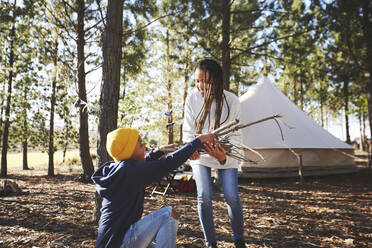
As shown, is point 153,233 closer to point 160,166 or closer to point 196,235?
point 160,166

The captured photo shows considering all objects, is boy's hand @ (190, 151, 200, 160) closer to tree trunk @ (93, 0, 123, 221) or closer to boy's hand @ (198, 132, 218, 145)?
boy's hand @ (198, 132, 218, 145)

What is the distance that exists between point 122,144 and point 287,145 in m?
6.21

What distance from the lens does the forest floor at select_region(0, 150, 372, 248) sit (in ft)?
9.41

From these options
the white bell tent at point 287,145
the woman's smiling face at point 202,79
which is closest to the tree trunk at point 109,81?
the woman's smiling face at point 202,79

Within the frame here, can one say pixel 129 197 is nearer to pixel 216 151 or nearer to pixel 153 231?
pixel 153 231

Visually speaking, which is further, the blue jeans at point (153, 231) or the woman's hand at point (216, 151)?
the woman's hand at point (216, 151)

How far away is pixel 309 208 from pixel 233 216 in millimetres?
2847

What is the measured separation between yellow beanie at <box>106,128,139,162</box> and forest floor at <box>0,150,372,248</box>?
1432 mm

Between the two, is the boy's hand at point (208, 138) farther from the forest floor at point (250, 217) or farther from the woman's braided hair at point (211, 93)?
the forest floor at point (250, 217)

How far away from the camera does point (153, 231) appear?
5.93 ft

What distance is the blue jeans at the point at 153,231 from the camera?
173cm

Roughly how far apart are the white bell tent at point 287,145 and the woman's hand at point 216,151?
17.1 feet

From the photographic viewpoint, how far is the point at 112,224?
173cm

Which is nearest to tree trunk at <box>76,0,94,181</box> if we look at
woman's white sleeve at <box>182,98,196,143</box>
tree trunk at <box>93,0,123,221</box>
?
tree trunk at <box>93,0,123,221</box>
